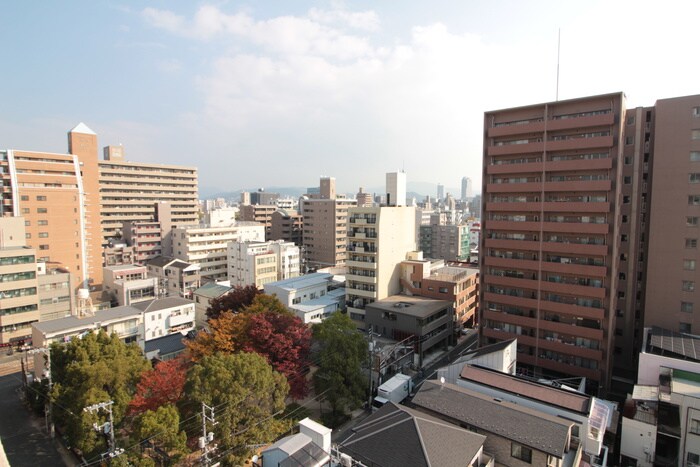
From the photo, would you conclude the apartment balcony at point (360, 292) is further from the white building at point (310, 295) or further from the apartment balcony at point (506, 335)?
the apartment balcony at point (506, 335)

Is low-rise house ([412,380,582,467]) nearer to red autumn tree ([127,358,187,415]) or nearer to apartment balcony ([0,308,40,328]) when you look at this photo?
red autumn tree ([127,358,187,415])

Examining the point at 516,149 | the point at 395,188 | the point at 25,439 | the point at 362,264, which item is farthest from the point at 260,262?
the point at 516,149

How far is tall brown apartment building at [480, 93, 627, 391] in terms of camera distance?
99.1 ft

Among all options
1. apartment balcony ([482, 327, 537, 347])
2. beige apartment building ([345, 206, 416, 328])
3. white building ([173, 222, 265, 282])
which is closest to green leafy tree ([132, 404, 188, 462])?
beige apartment building ([345, 206, 416, 328])

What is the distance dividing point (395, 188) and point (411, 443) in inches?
1292

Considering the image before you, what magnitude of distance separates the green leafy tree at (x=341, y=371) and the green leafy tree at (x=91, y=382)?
11.0 m

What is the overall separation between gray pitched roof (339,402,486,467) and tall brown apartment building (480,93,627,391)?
19752mm

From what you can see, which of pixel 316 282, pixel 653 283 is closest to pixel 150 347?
pixel 316 282

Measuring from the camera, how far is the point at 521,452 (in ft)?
55.5

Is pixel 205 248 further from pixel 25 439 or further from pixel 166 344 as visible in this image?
pixel 25 439

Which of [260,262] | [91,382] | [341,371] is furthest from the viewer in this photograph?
[260,262]

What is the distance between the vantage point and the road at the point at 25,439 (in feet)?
72.2

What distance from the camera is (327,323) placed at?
27.3m

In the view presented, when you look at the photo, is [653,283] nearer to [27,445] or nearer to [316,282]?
[316,282]
